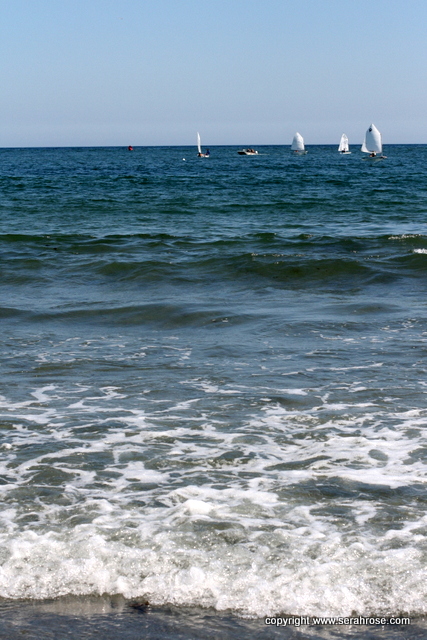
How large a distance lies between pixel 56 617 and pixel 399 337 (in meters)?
5.59

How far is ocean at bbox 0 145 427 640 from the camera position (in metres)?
3.38

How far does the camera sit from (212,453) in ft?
16.4

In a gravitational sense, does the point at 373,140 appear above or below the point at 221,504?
above

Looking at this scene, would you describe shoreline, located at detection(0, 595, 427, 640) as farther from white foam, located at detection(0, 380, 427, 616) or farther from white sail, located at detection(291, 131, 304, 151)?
white sail, located at detection(291, 131, 304, 151)

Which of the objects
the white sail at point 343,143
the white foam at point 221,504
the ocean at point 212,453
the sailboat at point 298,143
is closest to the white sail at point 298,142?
the sailboat at point 298,143

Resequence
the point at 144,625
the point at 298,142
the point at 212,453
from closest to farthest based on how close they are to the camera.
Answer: the point at 144,625 < the point at 212,453 < the point at 298,142

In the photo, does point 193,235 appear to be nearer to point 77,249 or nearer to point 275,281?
point 77,249

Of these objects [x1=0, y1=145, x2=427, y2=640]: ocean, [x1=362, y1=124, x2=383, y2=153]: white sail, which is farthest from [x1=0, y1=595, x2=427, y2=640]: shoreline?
[x1=362, y1=124, x2=383, y2=153]: white sail

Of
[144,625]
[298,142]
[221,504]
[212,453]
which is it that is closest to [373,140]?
[298,142]

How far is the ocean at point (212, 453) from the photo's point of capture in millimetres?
3381

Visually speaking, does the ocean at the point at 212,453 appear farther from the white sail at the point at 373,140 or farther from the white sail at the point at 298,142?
the white sail at the point at 298,142

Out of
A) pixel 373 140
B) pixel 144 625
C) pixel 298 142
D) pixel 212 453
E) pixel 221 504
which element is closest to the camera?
pixel 144 625

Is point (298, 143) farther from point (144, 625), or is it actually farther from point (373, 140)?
point (144, 625)

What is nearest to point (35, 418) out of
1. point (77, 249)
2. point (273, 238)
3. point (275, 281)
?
point (275, 281)
